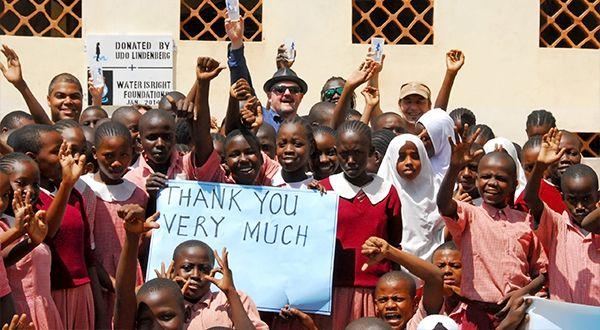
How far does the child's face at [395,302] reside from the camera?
21.1 feet

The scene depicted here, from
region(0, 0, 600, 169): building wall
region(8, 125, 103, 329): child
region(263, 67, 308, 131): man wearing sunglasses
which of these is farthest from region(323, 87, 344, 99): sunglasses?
region(8, 125, 103, 329): child

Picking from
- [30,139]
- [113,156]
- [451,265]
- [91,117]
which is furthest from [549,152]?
[91,117]

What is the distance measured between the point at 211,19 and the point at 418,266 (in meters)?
6.43

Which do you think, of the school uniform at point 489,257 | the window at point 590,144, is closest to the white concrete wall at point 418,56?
the window at point 590,144

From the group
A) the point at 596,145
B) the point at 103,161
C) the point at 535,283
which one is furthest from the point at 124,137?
the point at 596,145

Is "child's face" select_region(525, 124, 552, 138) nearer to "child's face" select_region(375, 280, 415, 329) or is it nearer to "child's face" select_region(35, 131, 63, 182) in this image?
"child's face" select_region(375, 280, 415, 329)

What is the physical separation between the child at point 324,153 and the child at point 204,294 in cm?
126

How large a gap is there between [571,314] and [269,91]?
3206 mm

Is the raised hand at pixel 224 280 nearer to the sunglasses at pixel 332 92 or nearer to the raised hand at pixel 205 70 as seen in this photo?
the raised hand at pixel 205 70

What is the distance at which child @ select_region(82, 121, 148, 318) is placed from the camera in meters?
6.83

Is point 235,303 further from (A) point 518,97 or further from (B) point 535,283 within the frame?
(A) point 518,97

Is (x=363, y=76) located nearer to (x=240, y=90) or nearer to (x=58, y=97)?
(x=240, y=90)

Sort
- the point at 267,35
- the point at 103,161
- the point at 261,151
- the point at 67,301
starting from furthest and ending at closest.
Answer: the point at 267,35 < the point at 261,151 < the point at 103,161 < the point at 67,301

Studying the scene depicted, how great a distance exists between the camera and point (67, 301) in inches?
255
